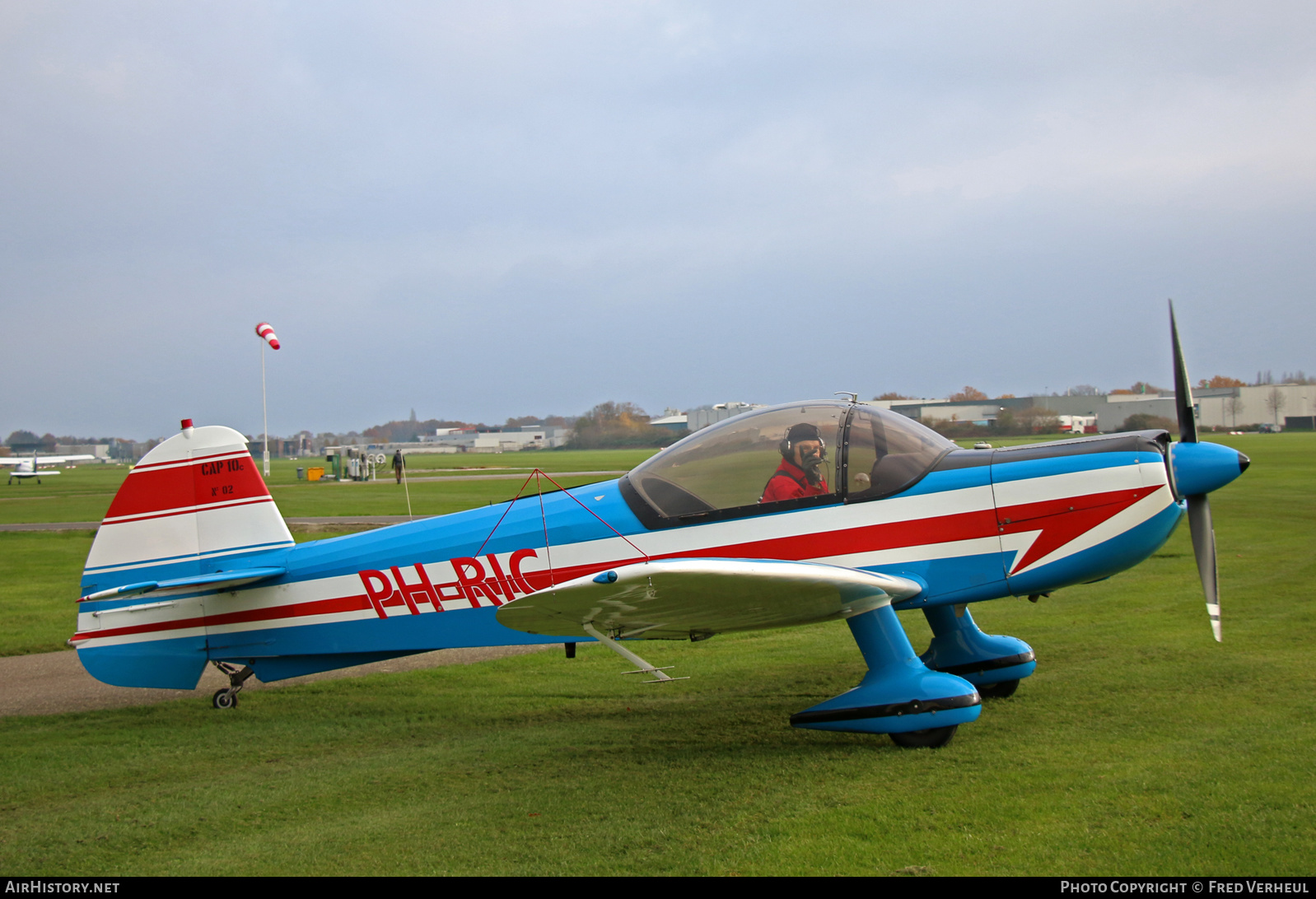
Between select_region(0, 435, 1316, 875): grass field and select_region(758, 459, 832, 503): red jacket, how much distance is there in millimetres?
1545

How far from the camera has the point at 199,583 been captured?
6164mm

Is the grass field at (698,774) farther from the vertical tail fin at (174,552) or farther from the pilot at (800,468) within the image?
the pilot at (800,468)

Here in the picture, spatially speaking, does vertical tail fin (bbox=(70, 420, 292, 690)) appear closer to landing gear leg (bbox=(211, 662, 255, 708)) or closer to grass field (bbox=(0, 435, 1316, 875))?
landing gear leg (bbox=(211, 662, 255, 708))

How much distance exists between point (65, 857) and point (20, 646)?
6.53m

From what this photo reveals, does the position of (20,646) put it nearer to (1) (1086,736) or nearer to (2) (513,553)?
(2) (513,553)

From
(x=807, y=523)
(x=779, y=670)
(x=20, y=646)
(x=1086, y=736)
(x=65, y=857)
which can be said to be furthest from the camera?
(x=20, y=646)

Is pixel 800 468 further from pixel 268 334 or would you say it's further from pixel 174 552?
pixel 268 334

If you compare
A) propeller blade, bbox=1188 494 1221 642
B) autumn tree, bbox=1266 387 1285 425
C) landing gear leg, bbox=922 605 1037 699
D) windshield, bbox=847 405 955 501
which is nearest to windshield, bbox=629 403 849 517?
windshield, bbox=847 405 955 501

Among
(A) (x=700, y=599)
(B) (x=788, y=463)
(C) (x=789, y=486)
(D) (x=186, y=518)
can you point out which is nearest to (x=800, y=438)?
(B) (x=788, y=463)

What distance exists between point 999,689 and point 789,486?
227cm

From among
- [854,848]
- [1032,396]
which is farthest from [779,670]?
[1032,396]

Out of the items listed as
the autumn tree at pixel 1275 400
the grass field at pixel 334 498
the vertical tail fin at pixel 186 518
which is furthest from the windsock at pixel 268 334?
the autumn tree at pixel 1275 400

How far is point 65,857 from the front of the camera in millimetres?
3934

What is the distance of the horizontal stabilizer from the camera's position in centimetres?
602
